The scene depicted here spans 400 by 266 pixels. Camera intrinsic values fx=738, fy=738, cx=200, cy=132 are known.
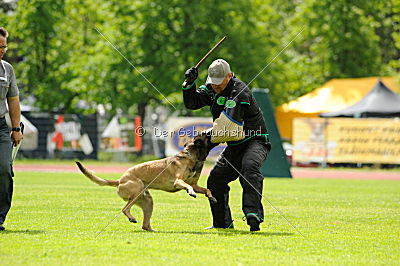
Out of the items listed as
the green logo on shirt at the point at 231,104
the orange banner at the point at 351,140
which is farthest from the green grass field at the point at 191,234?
the orange banner at the point at 351,140

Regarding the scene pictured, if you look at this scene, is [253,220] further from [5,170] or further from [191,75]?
[5,170]

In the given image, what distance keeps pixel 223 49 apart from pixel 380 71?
16.4m

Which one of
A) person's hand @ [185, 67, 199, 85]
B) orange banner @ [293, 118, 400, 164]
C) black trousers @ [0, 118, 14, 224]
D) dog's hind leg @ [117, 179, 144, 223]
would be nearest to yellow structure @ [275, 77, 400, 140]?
orange banner @ [293, 118, 400, 164]

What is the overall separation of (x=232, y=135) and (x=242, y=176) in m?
0.53

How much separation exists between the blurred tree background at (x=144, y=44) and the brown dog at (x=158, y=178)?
991 inches

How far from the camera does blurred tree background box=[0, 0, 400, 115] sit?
35.8m

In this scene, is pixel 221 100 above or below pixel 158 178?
above

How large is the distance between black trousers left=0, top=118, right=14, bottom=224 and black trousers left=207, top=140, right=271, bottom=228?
255 centimetres

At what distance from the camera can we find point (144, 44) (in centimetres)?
3606

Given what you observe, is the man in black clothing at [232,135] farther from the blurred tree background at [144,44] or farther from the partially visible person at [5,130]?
the blurred tree background at [144,44]

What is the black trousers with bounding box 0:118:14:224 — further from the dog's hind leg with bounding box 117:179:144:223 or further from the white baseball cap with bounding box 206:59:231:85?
the white baseball cap with bounding box 206:59:231:85

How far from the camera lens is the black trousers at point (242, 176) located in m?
8.99

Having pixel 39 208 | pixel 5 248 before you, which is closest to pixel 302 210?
pixel 39 208

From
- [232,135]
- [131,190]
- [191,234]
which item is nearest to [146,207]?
[131,190]
